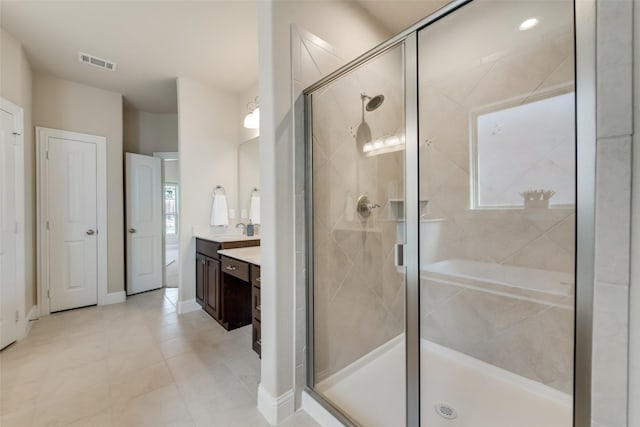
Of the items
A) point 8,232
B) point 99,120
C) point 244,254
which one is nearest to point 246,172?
point 244,254

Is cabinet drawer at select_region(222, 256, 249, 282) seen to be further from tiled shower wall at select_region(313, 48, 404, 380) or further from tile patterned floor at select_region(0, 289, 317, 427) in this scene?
tiled shower wall at select_region(313, 48, 404, 380)

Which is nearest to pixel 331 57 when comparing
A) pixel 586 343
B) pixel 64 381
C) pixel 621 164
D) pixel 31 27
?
pixel 621 164

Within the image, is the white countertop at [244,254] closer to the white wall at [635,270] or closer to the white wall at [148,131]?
the white wall at [635,270]

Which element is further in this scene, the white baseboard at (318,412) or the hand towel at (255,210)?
the hand towel at (255,210)

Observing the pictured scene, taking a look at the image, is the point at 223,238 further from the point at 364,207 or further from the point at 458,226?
the point at 458,226

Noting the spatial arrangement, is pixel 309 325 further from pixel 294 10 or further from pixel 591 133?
pixel 294 10

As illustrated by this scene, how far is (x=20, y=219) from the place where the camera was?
2.49m

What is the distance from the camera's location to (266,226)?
155cm

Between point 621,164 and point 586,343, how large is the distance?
45 centimetres

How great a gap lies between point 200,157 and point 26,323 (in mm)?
2343

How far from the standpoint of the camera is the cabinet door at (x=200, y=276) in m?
3.01

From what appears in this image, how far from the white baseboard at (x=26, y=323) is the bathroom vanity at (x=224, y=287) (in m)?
1.57

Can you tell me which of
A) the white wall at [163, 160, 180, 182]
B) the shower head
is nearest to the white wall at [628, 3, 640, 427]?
the shower head

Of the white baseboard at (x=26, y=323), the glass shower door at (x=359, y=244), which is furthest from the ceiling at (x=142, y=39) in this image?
the white baseboard at (x=26, y=323)
